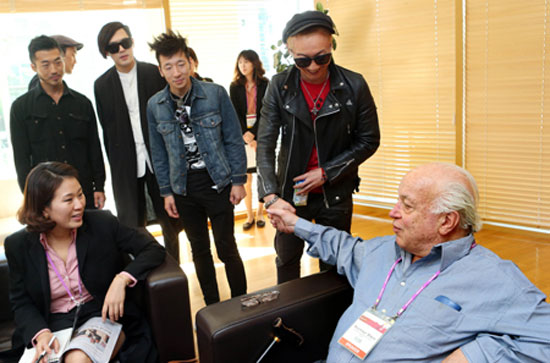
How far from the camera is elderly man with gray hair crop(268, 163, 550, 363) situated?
1320mm

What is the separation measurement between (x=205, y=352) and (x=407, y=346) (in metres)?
0.64

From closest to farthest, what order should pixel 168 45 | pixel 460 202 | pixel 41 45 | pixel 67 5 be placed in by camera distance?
pixel 460 202 → pixel 168 45 → pixel 41 45 → pixel 67 5

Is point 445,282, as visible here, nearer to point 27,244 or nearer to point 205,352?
point 205,352

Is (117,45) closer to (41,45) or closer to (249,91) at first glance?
(41,45)

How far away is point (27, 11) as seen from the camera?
172 inches

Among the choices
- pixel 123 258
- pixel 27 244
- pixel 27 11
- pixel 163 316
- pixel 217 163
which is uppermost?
pixel 27 11

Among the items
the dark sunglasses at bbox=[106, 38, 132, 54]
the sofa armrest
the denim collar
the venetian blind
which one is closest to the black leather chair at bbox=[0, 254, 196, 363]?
the sofa armrest

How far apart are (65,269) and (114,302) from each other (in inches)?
10.8

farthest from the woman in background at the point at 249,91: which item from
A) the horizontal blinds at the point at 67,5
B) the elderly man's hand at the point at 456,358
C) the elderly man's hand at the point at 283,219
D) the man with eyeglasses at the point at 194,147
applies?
the elderly man's hand at the point at 456,358

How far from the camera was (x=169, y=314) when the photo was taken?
1.89 meters

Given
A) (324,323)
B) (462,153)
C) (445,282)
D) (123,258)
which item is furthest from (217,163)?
(462,153)

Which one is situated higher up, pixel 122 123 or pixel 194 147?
pixel 122 123

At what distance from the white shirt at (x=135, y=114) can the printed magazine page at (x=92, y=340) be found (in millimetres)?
1262

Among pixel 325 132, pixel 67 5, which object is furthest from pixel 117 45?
pixel 67 5
